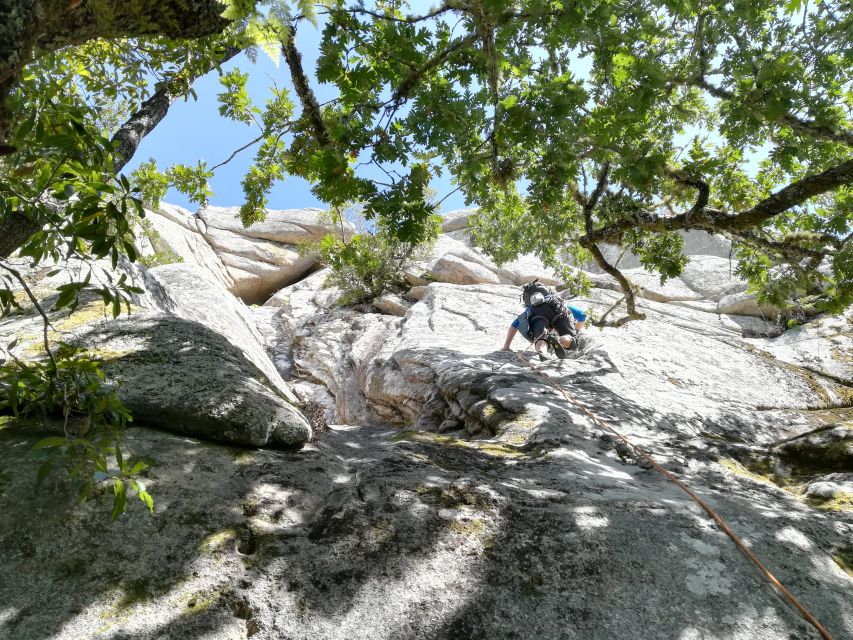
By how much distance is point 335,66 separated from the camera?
4.00 meters

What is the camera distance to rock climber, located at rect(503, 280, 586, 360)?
376 inches

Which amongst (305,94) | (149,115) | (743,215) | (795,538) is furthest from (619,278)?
(149,115)

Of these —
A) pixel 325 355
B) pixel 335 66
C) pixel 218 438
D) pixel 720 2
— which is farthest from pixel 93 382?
pixel 325 355

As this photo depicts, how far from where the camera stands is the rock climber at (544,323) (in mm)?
9539

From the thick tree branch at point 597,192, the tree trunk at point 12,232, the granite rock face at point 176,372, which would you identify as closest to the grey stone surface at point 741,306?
the thick tree branch at point 597,192

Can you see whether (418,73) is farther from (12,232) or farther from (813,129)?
(813,129)

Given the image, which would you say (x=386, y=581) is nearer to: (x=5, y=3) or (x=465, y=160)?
(x=5, y=3)

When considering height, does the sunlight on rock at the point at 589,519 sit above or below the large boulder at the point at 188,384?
below

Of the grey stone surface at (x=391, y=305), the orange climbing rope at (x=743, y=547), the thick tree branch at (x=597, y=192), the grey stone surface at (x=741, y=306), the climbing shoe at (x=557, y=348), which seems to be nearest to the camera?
the orange climbing rope at (x=743, y=547)

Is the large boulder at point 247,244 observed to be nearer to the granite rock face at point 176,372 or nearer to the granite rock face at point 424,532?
the granite rock face at point 176,372

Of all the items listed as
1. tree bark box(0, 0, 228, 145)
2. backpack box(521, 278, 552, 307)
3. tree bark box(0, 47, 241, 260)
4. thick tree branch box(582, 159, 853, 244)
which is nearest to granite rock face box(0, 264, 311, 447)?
tree bark box(0, 0, 228, 145)

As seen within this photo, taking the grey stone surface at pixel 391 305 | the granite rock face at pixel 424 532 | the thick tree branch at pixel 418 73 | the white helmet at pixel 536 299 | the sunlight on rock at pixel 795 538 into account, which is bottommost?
the grey stone surface at pixel 391 305

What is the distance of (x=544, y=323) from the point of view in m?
9.80

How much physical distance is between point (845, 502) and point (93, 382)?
495 cm
